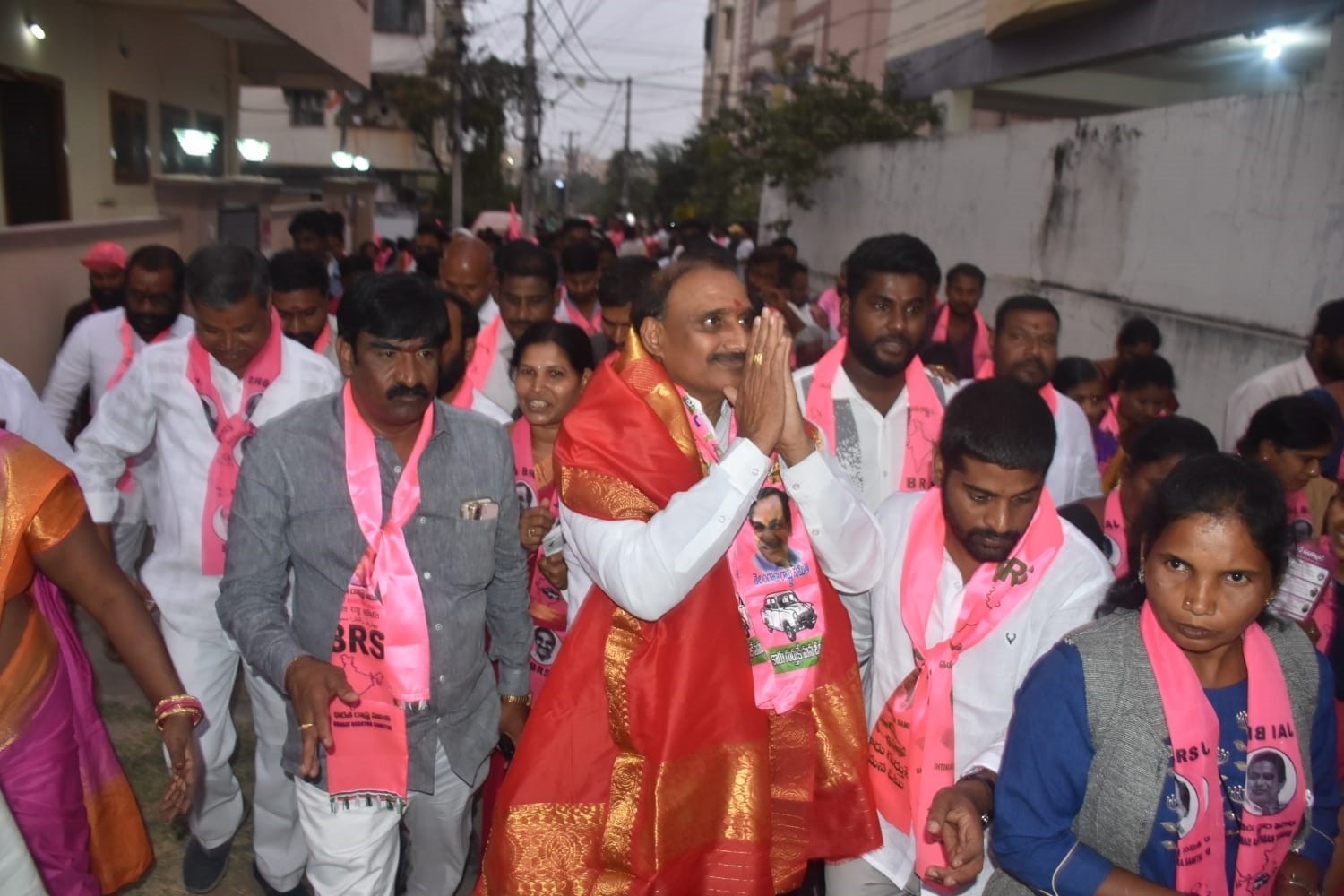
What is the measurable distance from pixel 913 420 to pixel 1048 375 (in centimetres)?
121

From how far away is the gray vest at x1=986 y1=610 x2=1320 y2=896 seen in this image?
220cm

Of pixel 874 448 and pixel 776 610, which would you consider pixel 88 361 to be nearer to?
pixel 874 448

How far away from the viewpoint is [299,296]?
5484mm

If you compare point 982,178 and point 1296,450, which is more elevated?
point 982,178

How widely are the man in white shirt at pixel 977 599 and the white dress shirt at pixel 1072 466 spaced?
1.69 m

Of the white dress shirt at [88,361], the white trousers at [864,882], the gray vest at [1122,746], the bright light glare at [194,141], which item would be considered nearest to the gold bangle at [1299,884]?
the gray vest at [1122,746]

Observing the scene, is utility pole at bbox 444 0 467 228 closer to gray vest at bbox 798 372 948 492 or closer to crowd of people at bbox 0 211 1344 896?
gray vest at bbox 798 372 948 492

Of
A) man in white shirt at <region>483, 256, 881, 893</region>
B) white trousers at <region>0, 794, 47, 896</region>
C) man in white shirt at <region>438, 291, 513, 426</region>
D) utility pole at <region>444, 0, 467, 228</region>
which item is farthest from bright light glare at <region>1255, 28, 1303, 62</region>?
utility pole at <region>444, 0, 467, 228</region>

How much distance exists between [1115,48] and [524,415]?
1135 centimetres

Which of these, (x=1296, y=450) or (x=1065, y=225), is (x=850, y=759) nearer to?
(x=1296, y=450)

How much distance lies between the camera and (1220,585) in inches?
86.7

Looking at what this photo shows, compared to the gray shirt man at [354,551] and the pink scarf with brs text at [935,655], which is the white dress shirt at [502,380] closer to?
the gray shirt man at [354,551]

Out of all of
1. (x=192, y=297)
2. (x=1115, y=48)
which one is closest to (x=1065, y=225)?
(x=1115, y=48)

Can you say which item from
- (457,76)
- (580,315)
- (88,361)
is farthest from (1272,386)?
(457,76)
